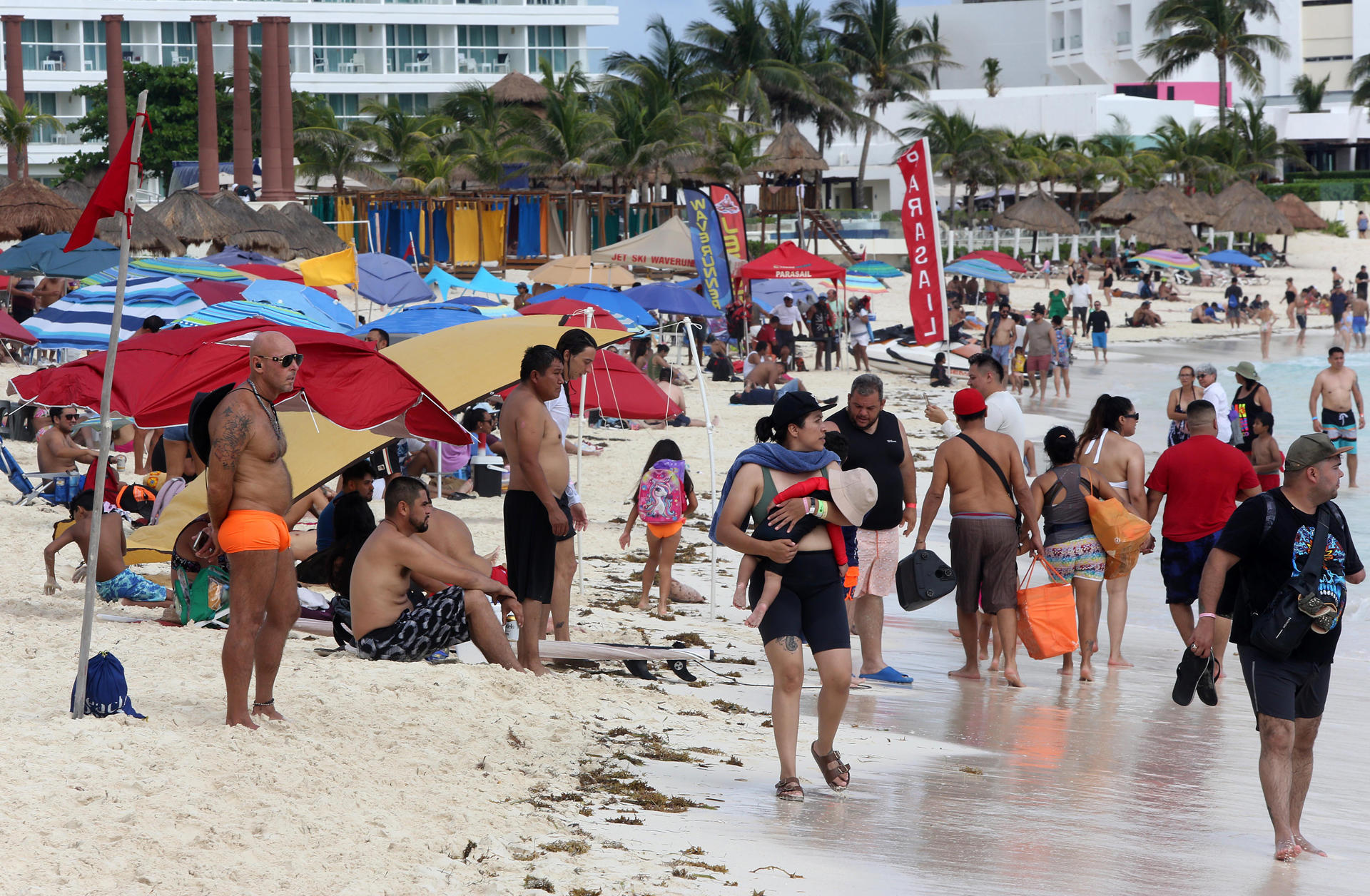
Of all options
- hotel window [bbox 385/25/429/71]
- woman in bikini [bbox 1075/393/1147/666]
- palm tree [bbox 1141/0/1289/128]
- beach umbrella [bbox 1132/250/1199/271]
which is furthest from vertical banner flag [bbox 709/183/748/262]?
palm tree [bbox 1141/0/1289/128]

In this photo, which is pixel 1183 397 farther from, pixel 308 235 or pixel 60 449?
pixel 308 235

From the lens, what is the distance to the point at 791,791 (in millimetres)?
5020

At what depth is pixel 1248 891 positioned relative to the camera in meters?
4.39

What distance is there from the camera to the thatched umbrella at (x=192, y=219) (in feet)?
78.3

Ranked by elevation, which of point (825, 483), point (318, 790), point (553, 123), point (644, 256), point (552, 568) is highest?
point (553, 123)

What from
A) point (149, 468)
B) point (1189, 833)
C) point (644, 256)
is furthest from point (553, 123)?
point (1189, 833)

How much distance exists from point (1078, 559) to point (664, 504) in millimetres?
2456

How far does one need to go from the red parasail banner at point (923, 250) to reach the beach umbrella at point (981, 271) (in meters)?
17.8

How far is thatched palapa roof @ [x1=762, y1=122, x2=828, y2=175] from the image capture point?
4319 centimetres

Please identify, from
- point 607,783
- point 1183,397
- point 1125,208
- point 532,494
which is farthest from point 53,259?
point 1125,208

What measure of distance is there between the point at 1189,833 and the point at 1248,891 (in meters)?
0.56

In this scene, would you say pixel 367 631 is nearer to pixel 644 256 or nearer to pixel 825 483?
pixel 825 483

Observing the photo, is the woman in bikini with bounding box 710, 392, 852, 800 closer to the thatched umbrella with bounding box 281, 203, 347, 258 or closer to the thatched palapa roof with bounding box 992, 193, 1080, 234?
the thatched umbrella with bounding box 281, 203, 347, 258

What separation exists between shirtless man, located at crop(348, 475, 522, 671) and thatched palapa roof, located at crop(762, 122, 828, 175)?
3692cm
